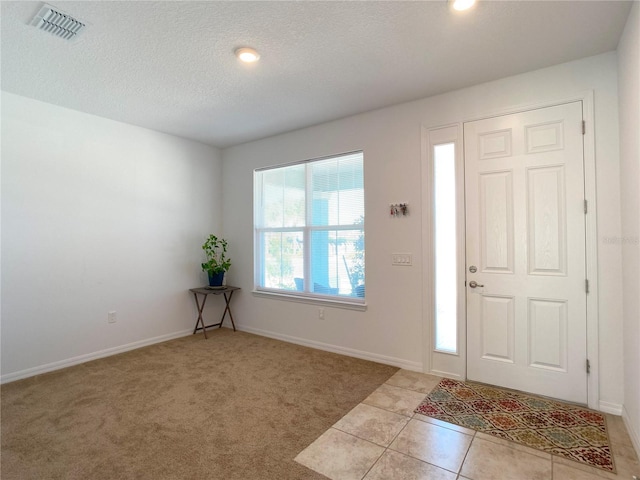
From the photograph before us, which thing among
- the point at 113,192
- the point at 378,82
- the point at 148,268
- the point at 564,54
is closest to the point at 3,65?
the point at 113,192

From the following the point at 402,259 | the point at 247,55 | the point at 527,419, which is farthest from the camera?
the point at 402,259

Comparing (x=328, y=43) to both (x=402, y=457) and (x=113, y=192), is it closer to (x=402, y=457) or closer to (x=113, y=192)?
(x=402, y=457)

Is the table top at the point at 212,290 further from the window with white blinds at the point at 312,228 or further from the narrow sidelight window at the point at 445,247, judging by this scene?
the narrow sidelight window at the point at 445,247

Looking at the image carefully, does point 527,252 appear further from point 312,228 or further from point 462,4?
point 312,228

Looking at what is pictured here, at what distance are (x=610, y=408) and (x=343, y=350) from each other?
2241 mm

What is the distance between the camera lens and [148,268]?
409 centimetres

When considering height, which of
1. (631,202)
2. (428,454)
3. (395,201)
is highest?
(395,201)

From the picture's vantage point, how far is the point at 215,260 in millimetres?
4707

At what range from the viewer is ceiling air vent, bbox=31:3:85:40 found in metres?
1.99

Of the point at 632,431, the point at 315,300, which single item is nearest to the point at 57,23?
the point at 315,300

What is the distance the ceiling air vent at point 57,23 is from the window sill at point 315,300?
3107mm

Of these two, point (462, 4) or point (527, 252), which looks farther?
point (527, 252)

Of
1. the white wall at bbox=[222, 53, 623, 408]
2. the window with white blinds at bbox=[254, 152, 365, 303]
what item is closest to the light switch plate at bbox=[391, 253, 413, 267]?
the white wall at bbox=[222, 53, 623, 408]

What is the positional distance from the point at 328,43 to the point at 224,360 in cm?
308
